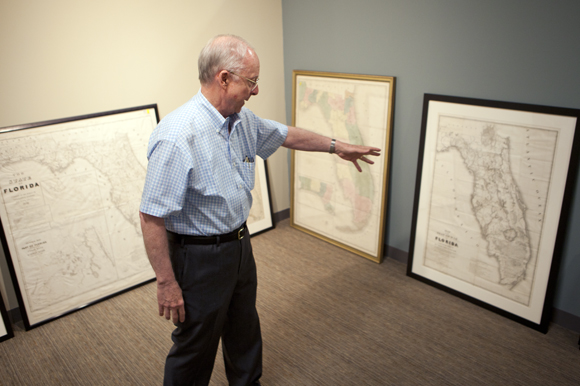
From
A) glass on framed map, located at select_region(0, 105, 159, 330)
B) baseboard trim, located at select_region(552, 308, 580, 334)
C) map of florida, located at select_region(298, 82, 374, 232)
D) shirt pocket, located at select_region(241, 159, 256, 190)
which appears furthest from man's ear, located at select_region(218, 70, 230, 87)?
baseboard trim, located at select_region(552, 308, 580, 334)

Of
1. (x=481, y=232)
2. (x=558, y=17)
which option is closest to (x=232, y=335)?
(x=481, y=232)

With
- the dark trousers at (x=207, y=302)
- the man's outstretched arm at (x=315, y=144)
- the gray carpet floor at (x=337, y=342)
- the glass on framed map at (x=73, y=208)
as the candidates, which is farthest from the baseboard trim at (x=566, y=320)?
the glass on framed map at (x=73, y=208)

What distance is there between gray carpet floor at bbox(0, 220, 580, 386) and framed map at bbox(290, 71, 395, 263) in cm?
36

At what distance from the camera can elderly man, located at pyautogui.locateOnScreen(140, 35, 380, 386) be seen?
1.29m

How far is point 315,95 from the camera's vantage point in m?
2.83

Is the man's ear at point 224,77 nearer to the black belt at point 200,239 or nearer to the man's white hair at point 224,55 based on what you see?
the man's white hair at point 224,55

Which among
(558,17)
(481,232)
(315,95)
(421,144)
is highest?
(558,17)

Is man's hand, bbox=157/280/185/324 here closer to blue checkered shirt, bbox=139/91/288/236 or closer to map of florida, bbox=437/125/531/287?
blue checkered shirt, bbox=139/91/288/236

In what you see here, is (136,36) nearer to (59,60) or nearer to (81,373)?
(59,60)

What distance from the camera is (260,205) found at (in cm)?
314

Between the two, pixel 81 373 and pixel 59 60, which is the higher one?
pixel 59 60

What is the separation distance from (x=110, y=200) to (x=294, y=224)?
4.48 feet

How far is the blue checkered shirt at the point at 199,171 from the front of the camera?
50.5 inches

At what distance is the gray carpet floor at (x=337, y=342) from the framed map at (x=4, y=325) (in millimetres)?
43
